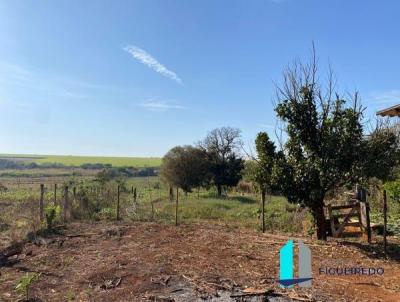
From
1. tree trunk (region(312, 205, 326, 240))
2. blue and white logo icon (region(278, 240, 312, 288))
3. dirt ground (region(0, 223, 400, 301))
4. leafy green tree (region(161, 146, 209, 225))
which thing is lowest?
dirt ground (region(0, 223, 400, 301))

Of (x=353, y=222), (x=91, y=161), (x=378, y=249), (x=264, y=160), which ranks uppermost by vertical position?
(x=91, y=161)

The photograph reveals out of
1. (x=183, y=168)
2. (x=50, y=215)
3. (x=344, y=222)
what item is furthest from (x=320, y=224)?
(x=183, y=168)

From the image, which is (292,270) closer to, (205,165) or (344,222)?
(344,222)

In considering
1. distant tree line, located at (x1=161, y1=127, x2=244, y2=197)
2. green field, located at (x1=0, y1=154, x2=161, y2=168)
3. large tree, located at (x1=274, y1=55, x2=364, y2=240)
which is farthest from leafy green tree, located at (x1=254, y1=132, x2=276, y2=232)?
green field, located at (x1=0, y1=154, x2=161, y2=168)

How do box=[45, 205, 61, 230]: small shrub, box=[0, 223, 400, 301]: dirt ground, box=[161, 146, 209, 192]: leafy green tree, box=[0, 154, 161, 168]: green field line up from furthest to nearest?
box=[0, 154, 161, 168]: green field
box=[161, 146, 209, 192]: leafy green tree
box=[45, 205, 61, 230]: small shrub
box=[0, 223, 400, 301]: dirt ground

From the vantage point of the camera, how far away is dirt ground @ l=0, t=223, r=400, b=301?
7594mm

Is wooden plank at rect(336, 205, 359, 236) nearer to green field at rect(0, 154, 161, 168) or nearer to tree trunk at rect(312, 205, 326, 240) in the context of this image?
tree trunk at rect(312, 205, 326, 240)

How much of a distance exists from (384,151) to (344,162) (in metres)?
1.13

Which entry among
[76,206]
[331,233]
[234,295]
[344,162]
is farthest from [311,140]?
[76,206]

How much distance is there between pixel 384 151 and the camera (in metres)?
11.6

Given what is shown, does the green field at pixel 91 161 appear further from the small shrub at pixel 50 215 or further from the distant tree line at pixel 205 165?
the small shrub at pixel 50 215

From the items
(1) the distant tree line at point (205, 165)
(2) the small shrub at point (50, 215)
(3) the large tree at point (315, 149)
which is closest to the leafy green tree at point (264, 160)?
(3) the large tree at point (315, 149)

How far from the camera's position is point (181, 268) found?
9383 millimetres

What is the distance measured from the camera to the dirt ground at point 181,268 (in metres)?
7.59
